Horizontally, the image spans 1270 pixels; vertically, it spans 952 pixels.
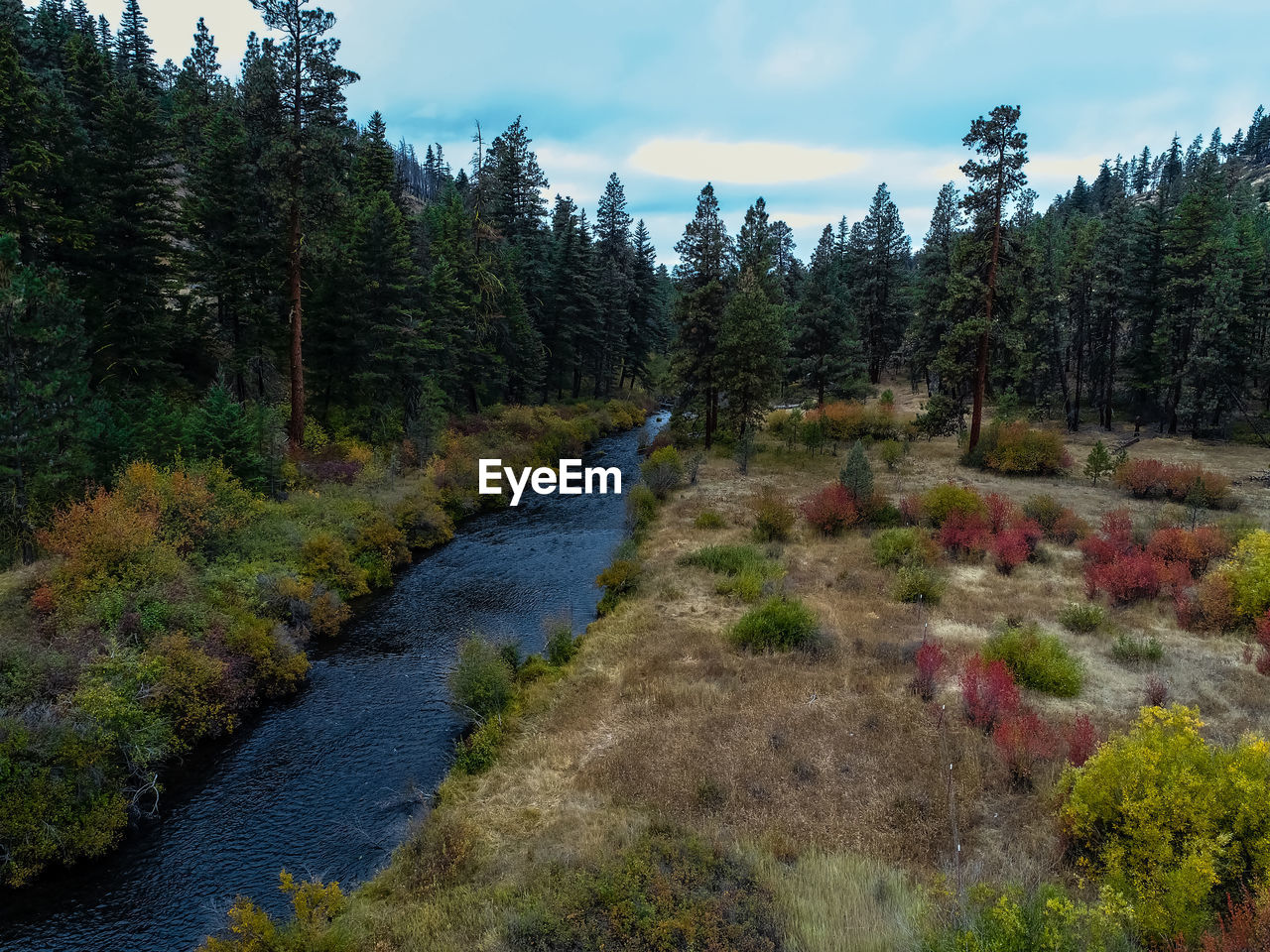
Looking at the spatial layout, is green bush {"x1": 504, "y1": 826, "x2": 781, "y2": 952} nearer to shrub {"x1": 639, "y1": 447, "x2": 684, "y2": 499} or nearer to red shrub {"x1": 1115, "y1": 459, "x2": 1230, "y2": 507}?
shrub {"x1": 639, "y1": 447, "x2": 684, "y2": 499}

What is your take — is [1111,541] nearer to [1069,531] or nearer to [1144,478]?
[1069,531]

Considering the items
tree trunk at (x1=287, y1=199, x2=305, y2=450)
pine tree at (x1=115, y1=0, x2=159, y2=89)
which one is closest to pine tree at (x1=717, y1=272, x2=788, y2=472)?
tree trunk at (x1=287, y1=199, x2=305, y2=450)

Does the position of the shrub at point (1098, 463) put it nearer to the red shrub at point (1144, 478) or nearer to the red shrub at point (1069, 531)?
the red shrub at point (1144, 478)

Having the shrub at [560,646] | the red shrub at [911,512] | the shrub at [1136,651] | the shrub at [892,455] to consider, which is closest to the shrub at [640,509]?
the shrub at [560,646]

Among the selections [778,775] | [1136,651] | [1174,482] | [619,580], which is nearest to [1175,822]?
[778,775]

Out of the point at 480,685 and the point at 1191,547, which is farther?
the point at 1191,547

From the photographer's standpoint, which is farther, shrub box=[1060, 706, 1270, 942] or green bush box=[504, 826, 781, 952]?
green bush box=[504, 826, 781, 952]

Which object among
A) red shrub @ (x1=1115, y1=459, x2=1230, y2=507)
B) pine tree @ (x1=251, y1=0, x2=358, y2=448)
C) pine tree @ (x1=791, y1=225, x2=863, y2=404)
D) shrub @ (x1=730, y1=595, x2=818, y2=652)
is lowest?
shrub @ (x1=730, y1=595, x2=818, y2=652)
